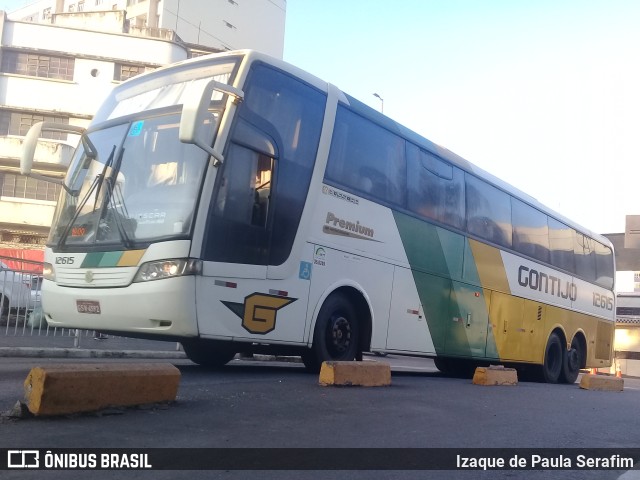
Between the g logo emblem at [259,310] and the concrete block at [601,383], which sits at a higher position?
the g logo emblem at [259,310]

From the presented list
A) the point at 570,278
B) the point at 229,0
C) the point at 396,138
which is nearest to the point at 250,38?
the point at 229,0

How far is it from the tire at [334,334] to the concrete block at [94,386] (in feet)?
9.99

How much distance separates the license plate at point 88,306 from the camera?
25.0 ft

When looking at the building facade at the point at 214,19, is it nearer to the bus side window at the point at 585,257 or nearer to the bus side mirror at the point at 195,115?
the bus side window at the point at 585,257

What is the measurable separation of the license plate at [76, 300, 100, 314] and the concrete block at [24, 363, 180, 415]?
2115mm

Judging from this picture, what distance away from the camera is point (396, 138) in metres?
10.4

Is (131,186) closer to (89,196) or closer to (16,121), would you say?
(89,196)

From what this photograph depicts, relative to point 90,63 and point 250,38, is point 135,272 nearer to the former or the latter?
point 90,63

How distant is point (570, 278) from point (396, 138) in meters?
7.59

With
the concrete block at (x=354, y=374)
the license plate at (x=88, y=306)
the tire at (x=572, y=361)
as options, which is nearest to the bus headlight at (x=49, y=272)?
the license plate at (x=88, y=306)

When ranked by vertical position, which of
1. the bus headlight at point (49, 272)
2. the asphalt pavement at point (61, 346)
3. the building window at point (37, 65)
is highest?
the building window at point (37, 65)

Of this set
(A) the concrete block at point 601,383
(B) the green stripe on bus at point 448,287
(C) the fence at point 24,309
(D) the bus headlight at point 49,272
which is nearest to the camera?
(D) the bus headlight at point 49,272

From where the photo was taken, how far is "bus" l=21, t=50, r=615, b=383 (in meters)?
7.26

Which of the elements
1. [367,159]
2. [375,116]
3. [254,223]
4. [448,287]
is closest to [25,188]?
[448,287]
